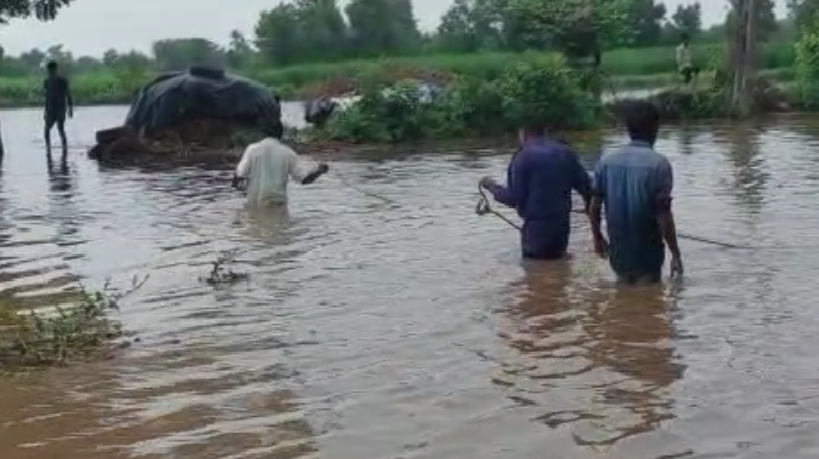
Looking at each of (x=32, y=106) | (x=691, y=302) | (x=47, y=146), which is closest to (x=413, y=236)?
(x=691, y=302)

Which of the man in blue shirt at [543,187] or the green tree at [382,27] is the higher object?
the green tree at [382,27]

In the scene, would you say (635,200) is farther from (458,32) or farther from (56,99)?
(458,32)

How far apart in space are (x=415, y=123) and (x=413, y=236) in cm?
1398

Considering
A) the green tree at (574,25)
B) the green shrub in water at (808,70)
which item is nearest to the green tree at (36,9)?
the green tree at (574,25)

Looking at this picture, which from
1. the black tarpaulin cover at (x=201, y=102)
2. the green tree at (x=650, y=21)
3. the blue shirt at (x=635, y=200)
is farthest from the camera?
the green tree at (x=650, y=21)

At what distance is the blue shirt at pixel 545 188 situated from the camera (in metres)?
9.73

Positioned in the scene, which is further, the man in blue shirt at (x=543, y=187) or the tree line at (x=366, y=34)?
the tree line at (x=366, y=34)

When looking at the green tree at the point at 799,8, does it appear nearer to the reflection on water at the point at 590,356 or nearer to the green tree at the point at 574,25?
the green tree at the point at 574,25

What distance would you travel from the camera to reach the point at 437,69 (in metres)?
30.7

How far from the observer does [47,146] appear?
2644 centimetres

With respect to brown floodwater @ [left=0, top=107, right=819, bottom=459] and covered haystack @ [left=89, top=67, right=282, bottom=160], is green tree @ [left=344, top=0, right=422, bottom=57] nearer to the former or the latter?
covered haystack @ [left=89, top=67, right=282, bottom=160]

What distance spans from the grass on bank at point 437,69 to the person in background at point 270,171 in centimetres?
1485

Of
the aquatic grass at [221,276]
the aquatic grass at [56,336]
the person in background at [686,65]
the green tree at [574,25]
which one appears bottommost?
the aquatic grass at [221,276]

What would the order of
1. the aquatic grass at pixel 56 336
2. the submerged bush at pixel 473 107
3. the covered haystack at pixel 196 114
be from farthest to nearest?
the submerged bush at pixel 473 107, the covered haystack at pixel 196 114, the aquatic grass at pixel 56 336
